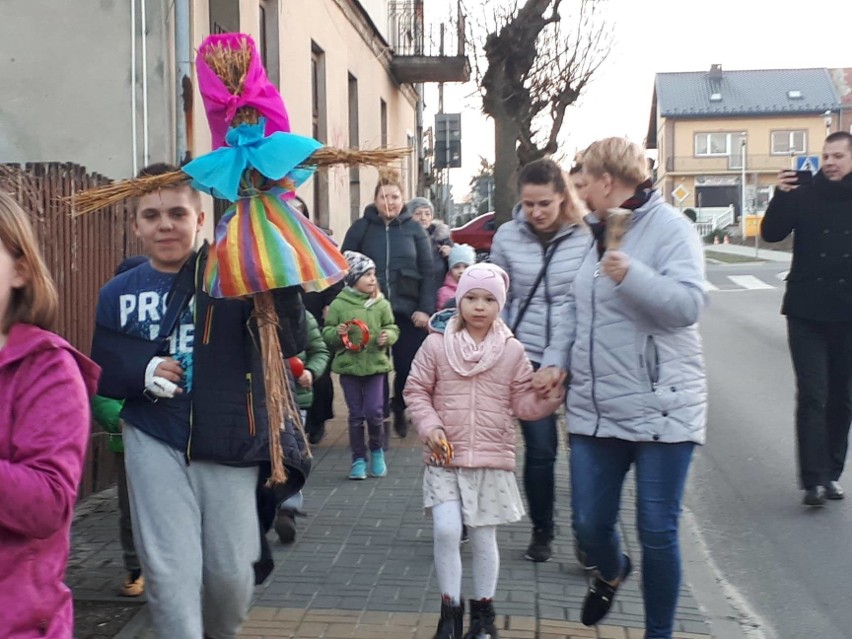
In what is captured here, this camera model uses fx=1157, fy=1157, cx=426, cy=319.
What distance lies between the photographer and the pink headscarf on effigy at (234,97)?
3.62 m

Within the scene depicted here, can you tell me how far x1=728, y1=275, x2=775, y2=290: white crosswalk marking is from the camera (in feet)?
91.9

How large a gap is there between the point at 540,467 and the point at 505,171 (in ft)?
38.9

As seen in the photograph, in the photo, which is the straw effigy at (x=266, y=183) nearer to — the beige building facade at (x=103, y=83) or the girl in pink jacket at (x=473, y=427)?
the girl in pink jacket at (x=473, y=427)

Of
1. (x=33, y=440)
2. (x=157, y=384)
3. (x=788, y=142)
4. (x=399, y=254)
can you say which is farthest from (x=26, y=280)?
(x=788, y=142)

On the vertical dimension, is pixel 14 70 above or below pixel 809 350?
above

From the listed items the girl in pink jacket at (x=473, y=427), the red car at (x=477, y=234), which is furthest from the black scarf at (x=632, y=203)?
the red car at (x=477, y=234)

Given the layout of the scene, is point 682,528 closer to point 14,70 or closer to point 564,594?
point 564,594

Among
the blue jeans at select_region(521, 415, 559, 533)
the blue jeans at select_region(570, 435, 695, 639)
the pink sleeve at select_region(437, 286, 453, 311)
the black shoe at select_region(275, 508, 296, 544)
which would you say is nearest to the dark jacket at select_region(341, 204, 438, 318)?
the pink sleeve at select_region(437, 286, 453, 311)

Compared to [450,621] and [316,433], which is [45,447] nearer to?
[450,621]

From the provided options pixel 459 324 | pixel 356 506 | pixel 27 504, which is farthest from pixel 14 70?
pixel 27 504

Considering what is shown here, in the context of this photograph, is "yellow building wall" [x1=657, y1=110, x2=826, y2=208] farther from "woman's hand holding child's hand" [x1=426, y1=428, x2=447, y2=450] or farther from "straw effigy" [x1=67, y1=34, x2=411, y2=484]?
"straw effigy" [x1=67, y1=34, x2=411, y2=484]

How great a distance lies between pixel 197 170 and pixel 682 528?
4.44 meters

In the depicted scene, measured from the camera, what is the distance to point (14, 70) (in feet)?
29.9

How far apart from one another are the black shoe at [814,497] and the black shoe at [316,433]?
3870 millimetres
